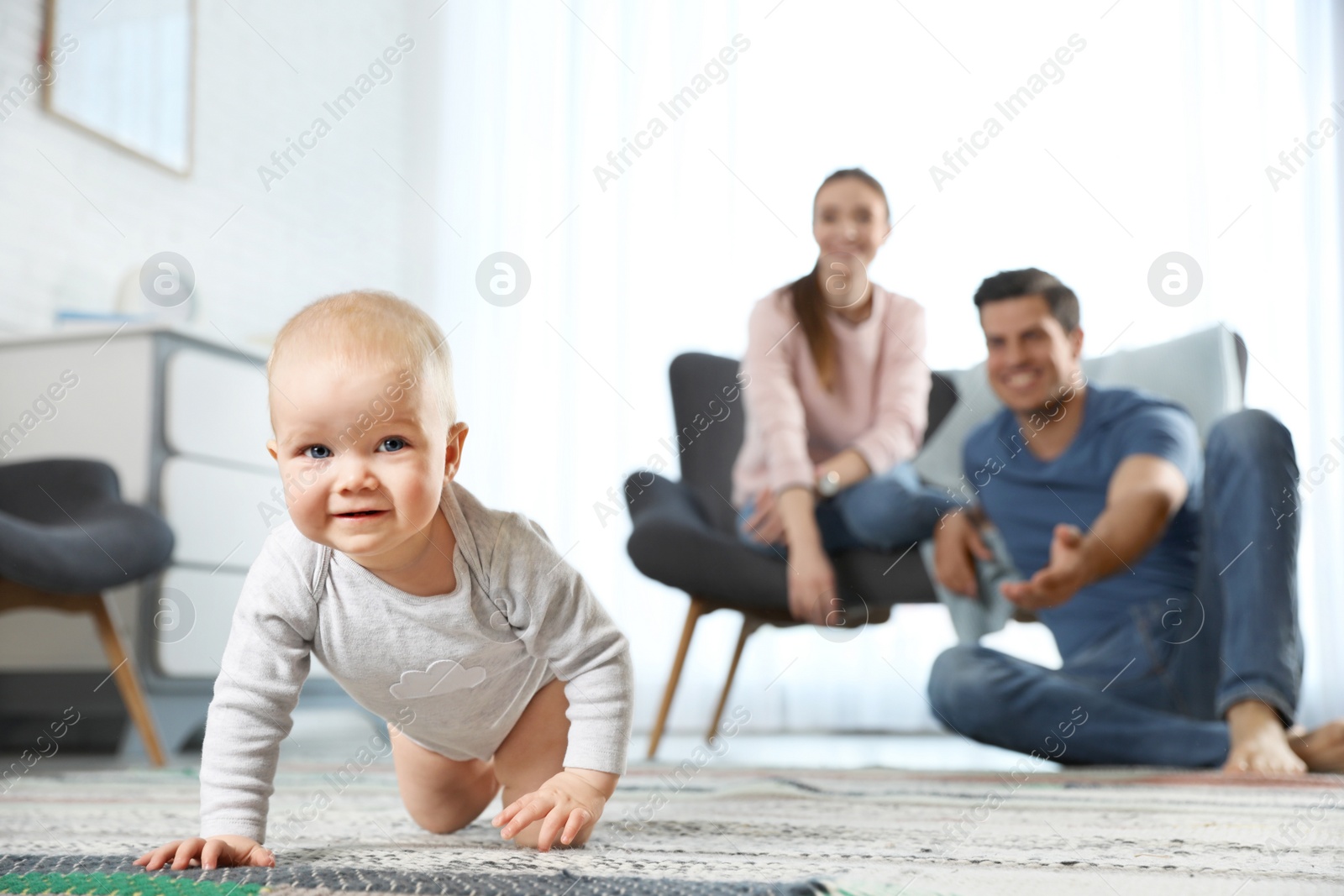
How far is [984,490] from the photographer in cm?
176

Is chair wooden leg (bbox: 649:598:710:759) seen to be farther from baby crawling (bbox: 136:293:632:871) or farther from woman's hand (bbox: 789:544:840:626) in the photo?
baby crawling (bbox: 136:293:632:871)

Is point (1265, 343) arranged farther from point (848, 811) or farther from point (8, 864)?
point (8, 864)

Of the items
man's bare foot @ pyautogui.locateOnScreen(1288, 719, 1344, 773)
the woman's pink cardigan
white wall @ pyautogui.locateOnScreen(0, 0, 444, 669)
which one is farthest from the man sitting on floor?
white wall @ pyautogui.locateOnScreen(0, 0, 444, 669)

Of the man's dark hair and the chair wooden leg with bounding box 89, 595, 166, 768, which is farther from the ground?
the man's dark hair

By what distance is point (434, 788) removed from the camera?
83cm

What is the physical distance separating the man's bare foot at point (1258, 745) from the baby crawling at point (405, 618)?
33.4 inches

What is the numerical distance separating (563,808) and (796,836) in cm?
17

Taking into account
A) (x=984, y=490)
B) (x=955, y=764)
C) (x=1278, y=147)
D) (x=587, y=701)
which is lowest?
(x=955, y=764)

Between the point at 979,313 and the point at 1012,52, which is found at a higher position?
the point at 1012,52

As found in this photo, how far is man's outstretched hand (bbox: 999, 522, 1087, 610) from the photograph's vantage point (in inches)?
61.6

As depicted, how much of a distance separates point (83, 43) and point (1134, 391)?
2478 millimetres

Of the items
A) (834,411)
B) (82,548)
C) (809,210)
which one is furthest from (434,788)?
(809,210)

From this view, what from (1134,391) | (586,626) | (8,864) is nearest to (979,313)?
(1134,391)

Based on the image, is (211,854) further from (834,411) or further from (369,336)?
(834,411)
